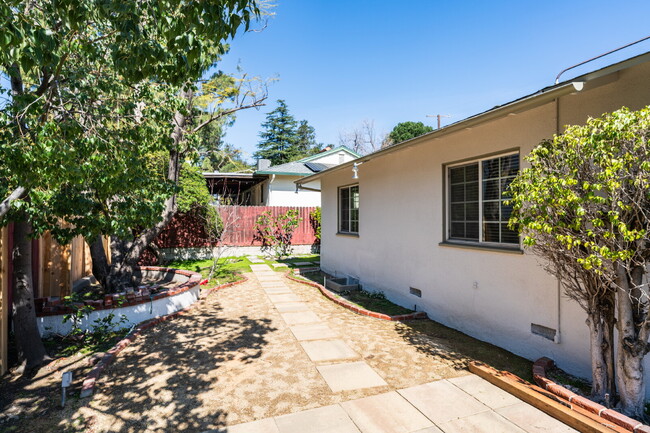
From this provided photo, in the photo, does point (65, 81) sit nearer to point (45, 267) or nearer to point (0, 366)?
point (0, 366)

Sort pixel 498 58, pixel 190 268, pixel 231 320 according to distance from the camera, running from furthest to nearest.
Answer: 1. pixel 190 268
2. pixel 498 58
3. pixel 231 320

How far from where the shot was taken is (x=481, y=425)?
10.2 ft

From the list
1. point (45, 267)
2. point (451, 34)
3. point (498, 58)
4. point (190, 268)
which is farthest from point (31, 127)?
point (498, 58)

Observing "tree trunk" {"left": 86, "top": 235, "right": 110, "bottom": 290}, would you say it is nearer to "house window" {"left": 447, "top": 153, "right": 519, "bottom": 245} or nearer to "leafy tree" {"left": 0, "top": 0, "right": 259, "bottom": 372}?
"leafy tree" {"left": 0, "top": 0, "right": 259, "bottom": 372}

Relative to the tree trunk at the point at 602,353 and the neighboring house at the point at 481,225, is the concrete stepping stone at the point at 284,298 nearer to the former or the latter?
the neighboring house at the point at 481,225

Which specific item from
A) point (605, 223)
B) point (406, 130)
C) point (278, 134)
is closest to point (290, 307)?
point (605, 223)

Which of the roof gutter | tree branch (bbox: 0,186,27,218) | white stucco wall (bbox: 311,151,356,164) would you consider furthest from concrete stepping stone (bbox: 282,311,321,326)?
white stucco wall (bbox: 311,151,356,164)

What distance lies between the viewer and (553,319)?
4.17m

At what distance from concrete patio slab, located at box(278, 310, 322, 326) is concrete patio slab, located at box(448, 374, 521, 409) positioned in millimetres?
3072

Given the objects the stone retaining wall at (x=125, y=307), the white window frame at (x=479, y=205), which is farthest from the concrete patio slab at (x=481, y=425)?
the stone retaining wall at (x=125, y=307)

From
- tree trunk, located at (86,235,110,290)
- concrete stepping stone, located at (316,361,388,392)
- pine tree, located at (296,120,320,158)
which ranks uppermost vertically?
pine tree, located at (296,120,320,158)

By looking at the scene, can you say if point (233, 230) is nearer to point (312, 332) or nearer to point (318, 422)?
point (312, 332)

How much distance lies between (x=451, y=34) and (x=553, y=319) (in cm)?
898

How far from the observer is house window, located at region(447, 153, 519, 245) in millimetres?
4941
